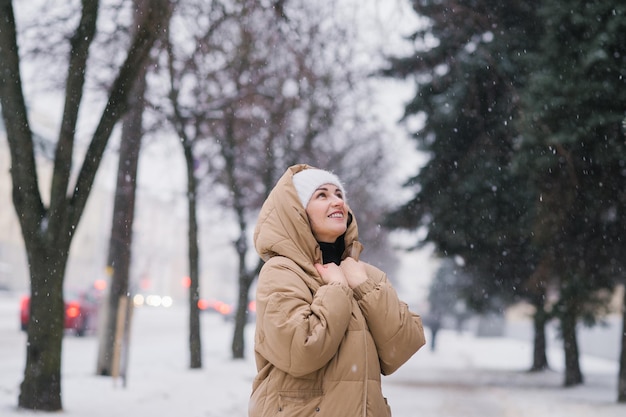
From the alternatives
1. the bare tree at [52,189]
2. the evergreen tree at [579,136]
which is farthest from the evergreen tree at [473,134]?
the bare tree at [52,189]

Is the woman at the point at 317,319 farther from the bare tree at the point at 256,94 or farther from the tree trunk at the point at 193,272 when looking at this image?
the tree trunk at the point at 193,272

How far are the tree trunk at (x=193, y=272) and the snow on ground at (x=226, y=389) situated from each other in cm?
42

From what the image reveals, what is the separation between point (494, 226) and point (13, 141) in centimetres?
963

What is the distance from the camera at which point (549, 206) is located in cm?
1210

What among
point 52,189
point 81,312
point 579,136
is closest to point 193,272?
point 52,189

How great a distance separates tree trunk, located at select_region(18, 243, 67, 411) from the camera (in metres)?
8.11

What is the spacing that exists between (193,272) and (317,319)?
13.2m

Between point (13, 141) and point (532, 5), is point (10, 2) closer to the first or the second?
point (13, 141)

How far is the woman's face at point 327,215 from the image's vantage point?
10.3ft

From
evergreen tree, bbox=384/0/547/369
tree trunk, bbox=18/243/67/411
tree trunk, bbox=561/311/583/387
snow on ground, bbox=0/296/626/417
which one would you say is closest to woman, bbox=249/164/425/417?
tree trunk, bbox=18/243/67/411

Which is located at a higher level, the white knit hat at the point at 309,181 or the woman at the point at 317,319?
the white knit hat at the point at 309,181

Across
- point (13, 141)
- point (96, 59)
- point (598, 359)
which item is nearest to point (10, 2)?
point (13, 141)

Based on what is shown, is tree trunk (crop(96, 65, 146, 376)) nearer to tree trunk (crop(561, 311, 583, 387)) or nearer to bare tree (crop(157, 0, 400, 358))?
→ bare tree (crop(157, 0, 400, 358))

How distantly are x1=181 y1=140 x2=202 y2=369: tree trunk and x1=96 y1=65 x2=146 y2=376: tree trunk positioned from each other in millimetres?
2010
